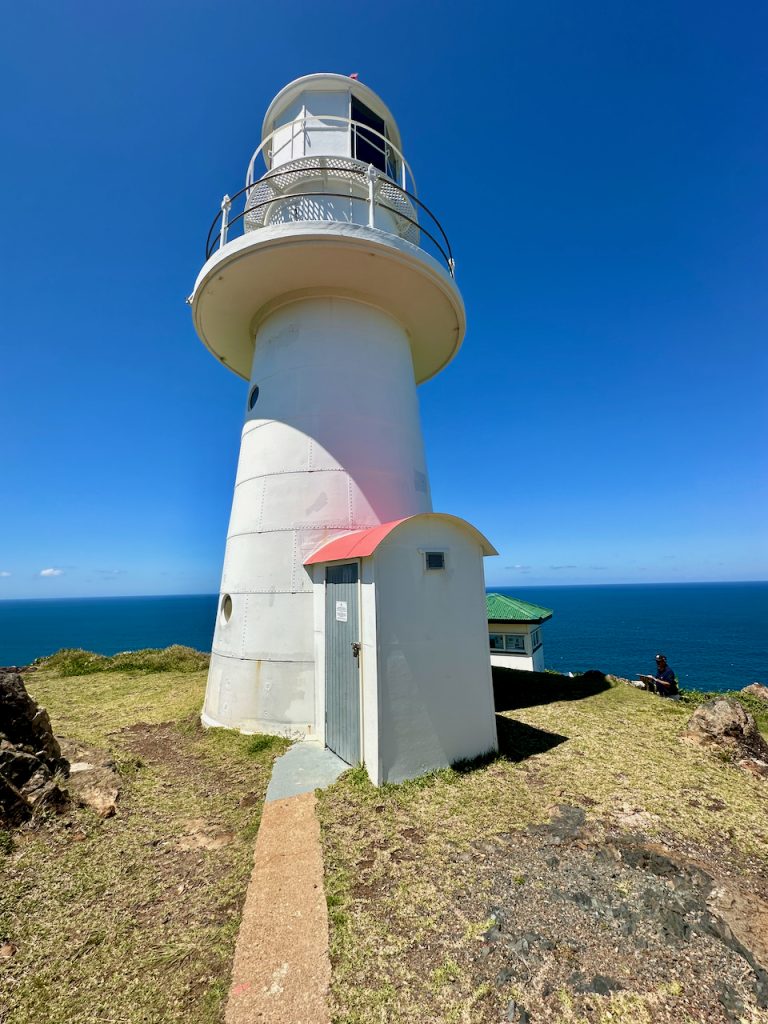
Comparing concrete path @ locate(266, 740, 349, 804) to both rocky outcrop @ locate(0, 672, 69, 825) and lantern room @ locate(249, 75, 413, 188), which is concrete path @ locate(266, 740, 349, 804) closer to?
rocky outcrop @ locate(0, 672, 69, 825)

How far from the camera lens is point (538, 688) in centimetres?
1094

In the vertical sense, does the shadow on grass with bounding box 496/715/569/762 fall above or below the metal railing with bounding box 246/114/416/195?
below

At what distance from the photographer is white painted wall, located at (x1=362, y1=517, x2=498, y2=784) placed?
227 inches

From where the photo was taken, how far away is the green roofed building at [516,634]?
53.5 ft

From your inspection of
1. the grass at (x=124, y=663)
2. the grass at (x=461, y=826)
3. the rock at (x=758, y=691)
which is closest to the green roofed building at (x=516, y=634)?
the rock at (x=758, y=691)

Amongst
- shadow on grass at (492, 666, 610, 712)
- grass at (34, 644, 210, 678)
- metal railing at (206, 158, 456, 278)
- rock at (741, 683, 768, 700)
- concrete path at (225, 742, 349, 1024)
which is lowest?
rock at (741, 683, 768, 700)

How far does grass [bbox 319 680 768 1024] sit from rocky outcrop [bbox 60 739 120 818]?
2.61 metres

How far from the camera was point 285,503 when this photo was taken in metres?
8.30

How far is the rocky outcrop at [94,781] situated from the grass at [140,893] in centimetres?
18

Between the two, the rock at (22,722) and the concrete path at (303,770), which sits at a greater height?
the rock at (22,722)

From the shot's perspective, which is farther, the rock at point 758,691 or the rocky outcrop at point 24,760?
the rock at point 758,691

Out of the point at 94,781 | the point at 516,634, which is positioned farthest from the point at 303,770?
the point at 516,634

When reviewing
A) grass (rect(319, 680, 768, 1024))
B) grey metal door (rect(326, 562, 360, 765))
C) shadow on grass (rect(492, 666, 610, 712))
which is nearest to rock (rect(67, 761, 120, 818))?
grass (rect(319, 680, 768, 1024))

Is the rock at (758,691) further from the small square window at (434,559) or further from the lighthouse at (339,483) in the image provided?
the small square window at (434,559)
